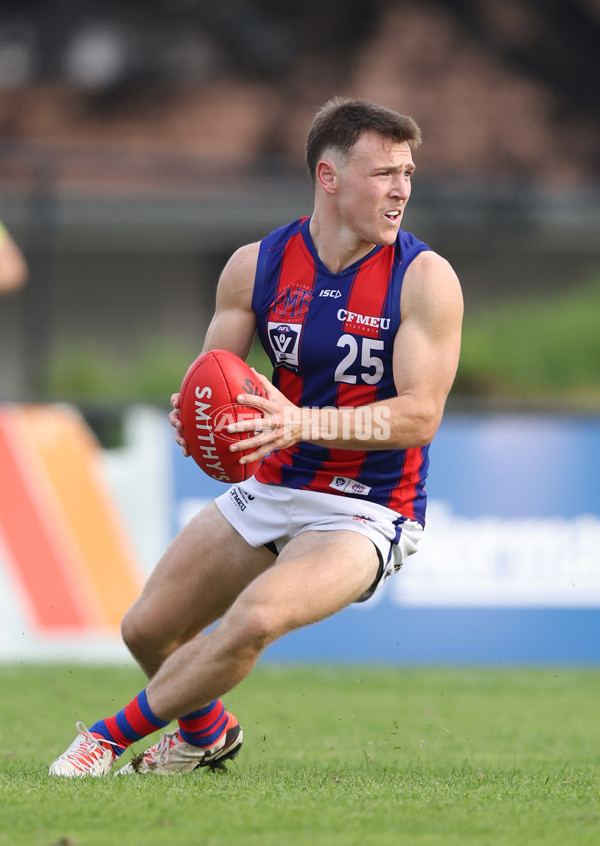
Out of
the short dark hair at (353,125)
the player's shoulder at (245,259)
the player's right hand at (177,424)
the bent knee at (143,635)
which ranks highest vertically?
the short dark hair at (353,125)

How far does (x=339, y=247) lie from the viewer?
15.8 ft

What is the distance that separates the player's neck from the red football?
0.59 metres

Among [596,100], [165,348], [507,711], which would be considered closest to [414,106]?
[596,100]

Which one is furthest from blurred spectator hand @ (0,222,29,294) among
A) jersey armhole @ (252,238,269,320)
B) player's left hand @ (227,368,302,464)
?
player's left hand @ (227,368,302,464)

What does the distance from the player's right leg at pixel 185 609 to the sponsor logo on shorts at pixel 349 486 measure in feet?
1.18

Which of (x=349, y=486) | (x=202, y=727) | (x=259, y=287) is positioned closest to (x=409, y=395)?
(x=349, y=486)

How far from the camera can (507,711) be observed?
719cm

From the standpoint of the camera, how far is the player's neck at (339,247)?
479 centimetres

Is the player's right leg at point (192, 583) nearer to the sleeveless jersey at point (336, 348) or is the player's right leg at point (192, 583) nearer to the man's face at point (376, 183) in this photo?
the sleeveless jersey at point (336, 348)

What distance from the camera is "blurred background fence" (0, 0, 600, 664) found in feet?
40.2

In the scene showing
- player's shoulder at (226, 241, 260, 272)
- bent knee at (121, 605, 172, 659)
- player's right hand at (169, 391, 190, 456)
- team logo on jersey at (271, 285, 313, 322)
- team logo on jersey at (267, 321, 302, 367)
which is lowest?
bent knee at (121, 605, 172, 659)

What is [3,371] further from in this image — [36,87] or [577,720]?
[577,720]

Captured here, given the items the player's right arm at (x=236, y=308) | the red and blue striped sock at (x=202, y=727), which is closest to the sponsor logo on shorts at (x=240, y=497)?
the player's right arm at (x=236, y=308)

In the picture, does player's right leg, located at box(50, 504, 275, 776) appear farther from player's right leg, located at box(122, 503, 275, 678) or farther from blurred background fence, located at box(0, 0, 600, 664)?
blurred background fence, located at box(0, 0, 600, 664)
